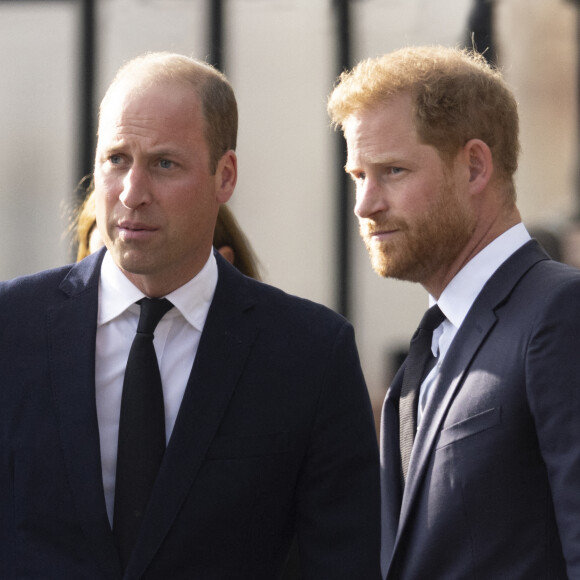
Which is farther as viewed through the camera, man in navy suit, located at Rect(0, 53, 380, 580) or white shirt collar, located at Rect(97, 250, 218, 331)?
white shirt collar, located at Rect(97, 250, 218, 331)

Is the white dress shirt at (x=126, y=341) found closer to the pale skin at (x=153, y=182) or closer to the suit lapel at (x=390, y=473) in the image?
the pale skin at (x=153, y=182)

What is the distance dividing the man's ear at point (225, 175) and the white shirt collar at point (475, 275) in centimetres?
58

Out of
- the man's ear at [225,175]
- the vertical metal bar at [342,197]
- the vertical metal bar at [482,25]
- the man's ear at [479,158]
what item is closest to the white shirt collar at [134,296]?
the man's ear at [225,175]

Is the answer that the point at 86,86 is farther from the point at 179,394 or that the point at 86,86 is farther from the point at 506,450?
the point at 506,450

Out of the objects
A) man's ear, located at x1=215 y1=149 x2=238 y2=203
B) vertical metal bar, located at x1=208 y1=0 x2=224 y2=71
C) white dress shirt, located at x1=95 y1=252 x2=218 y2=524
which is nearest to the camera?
white dress shirt, located at x1=95 y1=252 x2=218 y2=524

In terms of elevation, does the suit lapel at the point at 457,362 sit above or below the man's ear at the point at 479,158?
below

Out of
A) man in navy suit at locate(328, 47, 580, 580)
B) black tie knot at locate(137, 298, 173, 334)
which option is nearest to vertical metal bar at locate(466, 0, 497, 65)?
man in navy suit at locate(328, 47, 580, 580)

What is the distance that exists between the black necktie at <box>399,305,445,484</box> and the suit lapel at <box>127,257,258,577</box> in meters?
0.44

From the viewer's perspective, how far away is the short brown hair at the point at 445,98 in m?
2.48

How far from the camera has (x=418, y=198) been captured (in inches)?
96.5

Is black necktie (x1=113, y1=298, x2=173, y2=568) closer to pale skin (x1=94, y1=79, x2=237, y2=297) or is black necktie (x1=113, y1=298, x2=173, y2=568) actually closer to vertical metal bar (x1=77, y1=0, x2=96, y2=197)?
pale skin (x1=94, y1=79, x2=237, y2=297)

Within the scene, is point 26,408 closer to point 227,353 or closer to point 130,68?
point 227,353

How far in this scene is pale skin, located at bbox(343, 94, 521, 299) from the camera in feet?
8.05

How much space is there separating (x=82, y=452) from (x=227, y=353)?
1.25 feet
